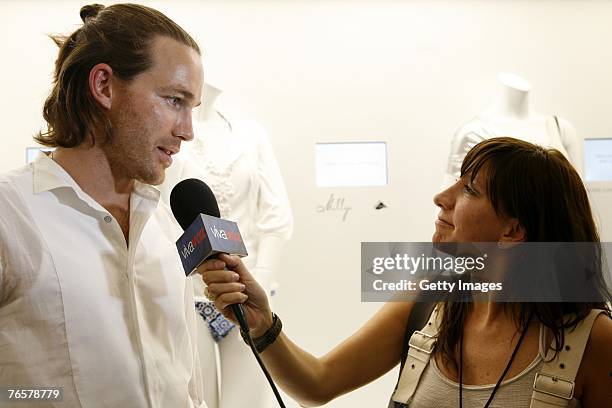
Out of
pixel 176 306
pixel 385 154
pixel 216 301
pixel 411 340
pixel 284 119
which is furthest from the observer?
→ pixel 284 119

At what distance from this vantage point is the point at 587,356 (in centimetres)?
102

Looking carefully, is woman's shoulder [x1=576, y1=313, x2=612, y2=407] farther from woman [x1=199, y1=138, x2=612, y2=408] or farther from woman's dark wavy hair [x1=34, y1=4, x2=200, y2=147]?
woman's dark wavy hair [x1=34, y1=4, x2=200, y2=147]

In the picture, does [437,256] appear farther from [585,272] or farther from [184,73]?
[184,73]

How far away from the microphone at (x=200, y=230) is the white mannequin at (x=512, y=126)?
1453 mm

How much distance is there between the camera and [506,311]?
112 cm

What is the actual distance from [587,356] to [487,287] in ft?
0.52

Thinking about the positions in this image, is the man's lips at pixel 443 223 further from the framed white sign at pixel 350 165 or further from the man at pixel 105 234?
the framed white sign at pixel 350 165

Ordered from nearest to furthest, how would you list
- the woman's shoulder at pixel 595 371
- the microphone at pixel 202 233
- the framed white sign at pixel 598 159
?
the microphone at pixel 202 233
the woman's shoulder at pixel 595 371
the framed white sign at pixel 598 159

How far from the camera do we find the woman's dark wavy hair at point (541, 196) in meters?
1.06

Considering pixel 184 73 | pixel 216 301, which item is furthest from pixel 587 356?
pixel 184 73

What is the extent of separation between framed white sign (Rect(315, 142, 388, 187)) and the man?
97cm

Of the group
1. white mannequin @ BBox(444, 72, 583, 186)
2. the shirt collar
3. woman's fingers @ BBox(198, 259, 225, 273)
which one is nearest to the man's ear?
the shirt collar
